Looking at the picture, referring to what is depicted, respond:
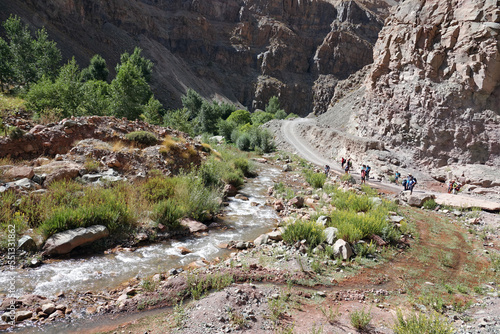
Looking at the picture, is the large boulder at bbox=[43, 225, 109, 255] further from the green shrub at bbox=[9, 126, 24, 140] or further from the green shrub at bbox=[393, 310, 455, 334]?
the green shrub at bbox=[393, 310, 455, 334]

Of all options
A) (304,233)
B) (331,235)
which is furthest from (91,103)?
(331,235)

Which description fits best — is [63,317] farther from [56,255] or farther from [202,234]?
[202,234]

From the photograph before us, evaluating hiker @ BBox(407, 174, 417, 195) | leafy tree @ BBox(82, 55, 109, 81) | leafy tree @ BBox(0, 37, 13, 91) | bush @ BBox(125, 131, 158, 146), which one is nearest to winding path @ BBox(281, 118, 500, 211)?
hiker @ BBox(407, 174, 417, 195)

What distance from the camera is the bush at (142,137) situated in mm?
14788

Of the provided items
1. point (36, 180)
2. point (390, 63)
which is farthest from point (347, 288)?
point (390, 63)

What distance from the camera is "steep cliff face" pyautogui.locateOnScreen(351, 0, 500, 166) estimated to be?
21.1 m

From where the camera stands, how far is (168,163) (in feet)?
47.0

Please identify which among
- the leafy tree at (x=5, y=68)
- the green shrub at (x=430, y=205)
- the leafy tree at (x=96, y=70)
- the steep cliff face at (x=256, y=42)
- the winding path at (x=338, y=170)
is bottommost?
the green shrub at (x=430, y=205)

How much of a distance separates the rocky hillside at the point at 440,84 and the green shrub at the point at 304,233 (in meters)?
20.4

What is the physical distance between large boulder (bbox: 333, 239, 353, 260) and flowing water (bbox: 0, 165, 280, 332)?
329cm

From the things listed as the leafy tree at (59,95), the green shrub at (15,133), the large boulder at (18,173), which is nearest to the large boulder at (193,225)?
the large boulder at (18,173)

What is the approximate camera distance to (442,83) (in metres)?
23.6

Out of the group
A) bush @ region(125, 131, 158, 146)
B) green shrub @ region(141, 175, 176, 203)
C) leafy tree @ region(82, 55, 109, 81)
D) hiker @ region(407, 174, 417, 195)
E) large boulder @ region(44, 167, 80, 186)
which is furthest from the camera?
leafy tree @ region(82, 55, 109, 81)

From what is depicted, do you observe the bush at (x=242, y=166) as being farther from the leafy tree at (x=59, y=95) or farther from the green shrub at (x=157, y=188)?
the leafy tree at (x=59, y=95)
